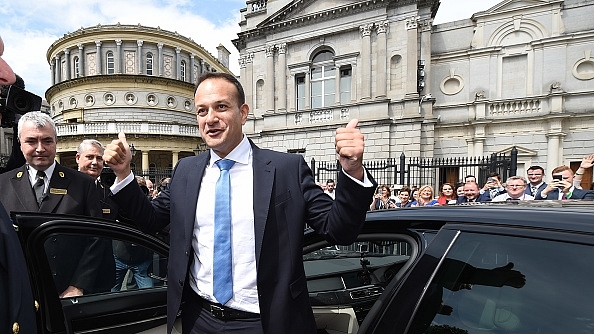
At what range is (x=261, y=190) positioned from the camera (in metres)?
1.53

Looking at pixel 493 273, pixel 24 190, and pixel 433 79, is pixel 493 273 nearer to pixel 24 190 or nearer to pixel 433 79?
pixel 24 190

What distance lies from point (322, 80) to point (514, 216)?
18.4 meters

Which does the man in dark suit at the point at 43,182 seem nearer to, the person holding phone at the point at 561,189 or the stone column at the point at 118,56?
the person holding phone at the point at 561,189

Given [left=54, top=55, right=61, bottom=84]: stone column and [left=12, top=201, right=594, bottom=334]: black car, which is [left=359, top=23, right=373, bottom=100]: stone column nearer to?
[left=12, top=201, right=594, bottom=334]: black car

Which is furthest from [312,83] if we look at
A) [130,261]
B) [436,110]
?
[130,261]

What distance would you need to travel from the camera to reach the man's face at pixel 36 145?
250 centimetres

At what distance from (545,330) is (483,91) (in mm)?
18917

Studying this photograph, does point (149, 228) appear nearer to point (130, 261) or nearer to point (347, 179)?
point (130, 261)

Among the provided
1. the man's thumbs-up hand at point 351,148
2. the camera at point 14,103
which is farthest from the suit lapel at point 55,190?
the man's thumbs-up hand at point 351,148

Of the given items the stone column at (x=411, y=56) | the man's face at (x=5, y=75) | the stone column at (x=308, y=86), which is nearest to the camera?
the man's face at (x=5, y=75)

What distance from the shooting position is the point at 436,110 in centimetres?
1752

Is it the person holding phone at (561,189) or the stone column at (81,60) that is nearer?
the person holding phone at (561,189)

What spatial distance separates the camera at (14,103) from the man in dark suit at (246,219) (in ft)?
5.36

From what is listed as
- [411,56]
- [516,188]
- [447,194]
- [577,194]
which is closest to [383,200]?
[447,194]
